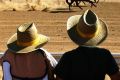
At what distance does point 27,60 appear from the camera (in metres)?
4.81

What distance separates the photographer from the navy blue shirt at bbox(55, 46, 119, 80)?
14.2 ft

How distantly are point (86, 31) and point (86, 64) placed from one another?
0.30 m

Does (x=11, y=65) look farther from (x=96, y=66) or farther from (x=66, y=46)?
(x=66, y=46)

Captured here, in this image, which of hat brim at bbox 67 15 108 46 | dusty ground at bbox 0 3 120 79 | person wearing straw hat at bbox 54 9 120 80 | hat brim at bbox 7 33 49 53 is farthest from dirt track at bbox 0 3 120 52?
person wearing straw hat at bbox 54 9 120 80

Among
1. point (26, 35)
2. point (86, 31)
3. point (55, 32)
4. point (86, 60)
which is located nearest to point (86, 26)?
point (86, 31)

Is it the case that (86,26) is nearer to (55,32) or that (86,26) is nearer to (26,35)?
(26,35)

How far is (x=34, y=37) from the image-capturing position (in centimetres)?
486

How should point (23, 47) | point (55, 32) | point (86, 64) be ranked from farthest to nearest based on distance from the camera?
point (55, 32) → point (23, 47) → point (86, 64)

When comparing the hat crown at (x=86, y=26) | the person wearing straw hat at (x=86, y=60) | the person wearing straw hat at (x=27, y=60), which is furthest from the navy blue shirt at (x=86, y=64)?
the person wearing straw hat at (x=27, y=60)

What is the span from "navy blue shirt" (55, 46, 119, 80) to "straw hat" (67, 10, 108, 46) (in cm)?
7

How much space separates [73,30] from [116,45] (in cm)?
1043

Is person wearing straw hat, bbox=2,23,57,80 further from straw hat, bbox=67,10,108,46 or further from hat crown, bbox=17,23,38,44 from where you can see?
straw hat, bbox=67,10,108,46

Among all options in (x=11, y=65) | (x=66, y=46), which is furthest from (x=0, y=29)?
(x=11, y=65)

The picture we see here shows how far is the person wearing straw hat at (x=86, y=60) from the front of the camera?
432 cm
